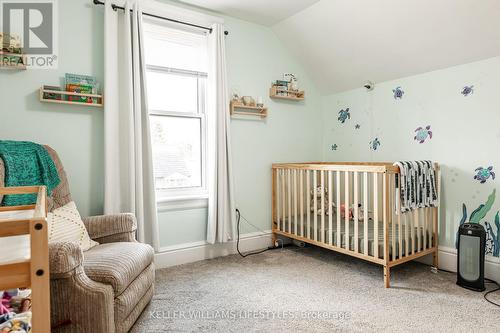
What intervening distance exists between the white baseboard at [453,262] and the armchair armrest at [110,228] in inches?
96.0

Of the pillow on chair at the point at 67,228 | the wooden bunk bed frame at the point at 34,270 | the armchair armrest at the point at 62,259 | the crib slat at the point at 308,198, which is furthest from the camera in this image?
the crib slat at the point at 308,198

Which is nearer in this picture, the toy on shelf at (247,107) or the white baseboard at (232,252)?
the white baseboard at (232,252)

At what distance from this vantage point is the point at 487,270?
233 cm

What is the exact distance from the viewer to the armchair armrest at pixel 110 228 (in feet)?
6.38

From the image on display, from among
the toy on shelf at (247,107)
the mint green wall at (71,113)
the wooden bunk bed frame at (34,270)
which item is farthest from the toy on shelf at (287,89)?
the wooden bunk bed frame at (34,270)

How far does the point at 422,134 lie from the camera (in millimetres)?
2715

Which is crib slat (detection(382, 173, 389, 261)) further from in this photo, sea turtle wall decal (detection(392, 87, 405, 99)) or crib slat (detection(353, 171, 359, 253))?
sea turtle wall decal (detection(392, 87, 405, 99))

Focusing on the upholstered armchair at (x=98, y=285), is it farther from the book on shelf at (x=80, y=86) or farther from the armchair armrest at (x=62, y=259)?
the book on shelf at (x=80, y=86)

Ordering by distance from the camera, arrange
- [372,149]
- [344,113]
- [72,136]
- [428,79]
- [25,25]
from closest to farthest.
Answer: [25,25], [72,136], [428,79], [372,149], [344,113]

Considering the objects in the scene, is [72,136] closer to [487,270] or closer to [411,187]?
[411,187]

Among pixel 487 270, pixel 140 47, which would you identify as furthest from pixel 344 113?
pixel 140 47

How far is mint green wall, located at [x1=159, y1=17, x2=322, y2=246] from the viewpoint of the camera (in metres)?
3.06

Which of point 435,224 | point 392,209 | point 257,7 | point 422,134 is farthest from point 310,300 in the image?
point 257,7

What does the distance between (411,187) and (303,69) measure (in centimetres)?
186
